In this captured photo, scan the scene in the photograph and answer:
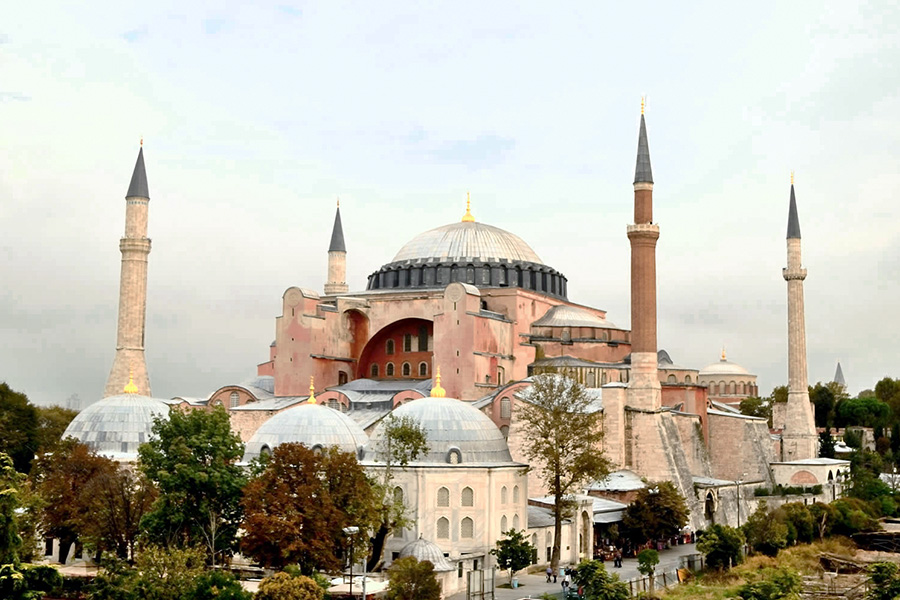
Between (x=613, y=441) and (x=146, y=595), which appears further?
(x=613, y=441)

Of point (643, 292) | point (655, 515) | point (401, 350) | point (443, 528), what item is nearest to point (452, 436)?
point (443, 528)

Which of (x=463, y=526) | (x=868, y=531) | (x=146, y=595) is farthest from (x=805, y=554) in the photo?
(x=146, y=595)

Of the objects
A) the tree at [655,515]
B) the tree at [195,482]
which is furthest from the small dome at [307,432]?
the tree at [655,515]

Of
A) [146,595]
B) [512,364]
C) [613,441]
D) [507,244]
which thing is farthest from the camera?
[507,244]

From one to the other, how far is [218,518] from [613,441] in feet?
47.9

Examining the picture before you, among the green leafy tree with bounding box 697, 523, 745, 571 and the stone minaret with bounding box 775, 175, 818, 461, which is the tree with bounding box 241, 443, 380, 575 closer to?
the green leafy tree with bounding box 697, 523, 745, 571

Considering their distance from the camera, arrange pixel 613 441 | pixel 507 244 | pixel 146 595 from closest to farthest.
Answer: pixel 146 595 < pixel 613 441 < pixel 507 244

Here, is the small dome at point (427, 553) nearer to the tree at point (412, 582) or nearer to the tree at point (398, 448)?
the tree at point (398, 448)

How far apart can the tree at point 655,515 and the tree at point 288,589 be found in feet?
43.2

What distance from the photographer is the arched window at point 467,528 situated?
25531 millimetres

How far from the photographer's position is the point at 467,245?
41625mm

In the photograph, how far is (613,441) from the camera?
33812mm

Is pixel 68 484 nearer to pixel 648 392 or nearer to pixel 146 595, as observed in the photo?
pixel 146 595

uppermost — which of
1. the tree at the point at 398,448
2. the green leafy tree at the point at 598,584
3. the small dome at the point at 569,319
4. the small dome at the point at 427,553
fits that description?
the small dome at the point at 569,319
